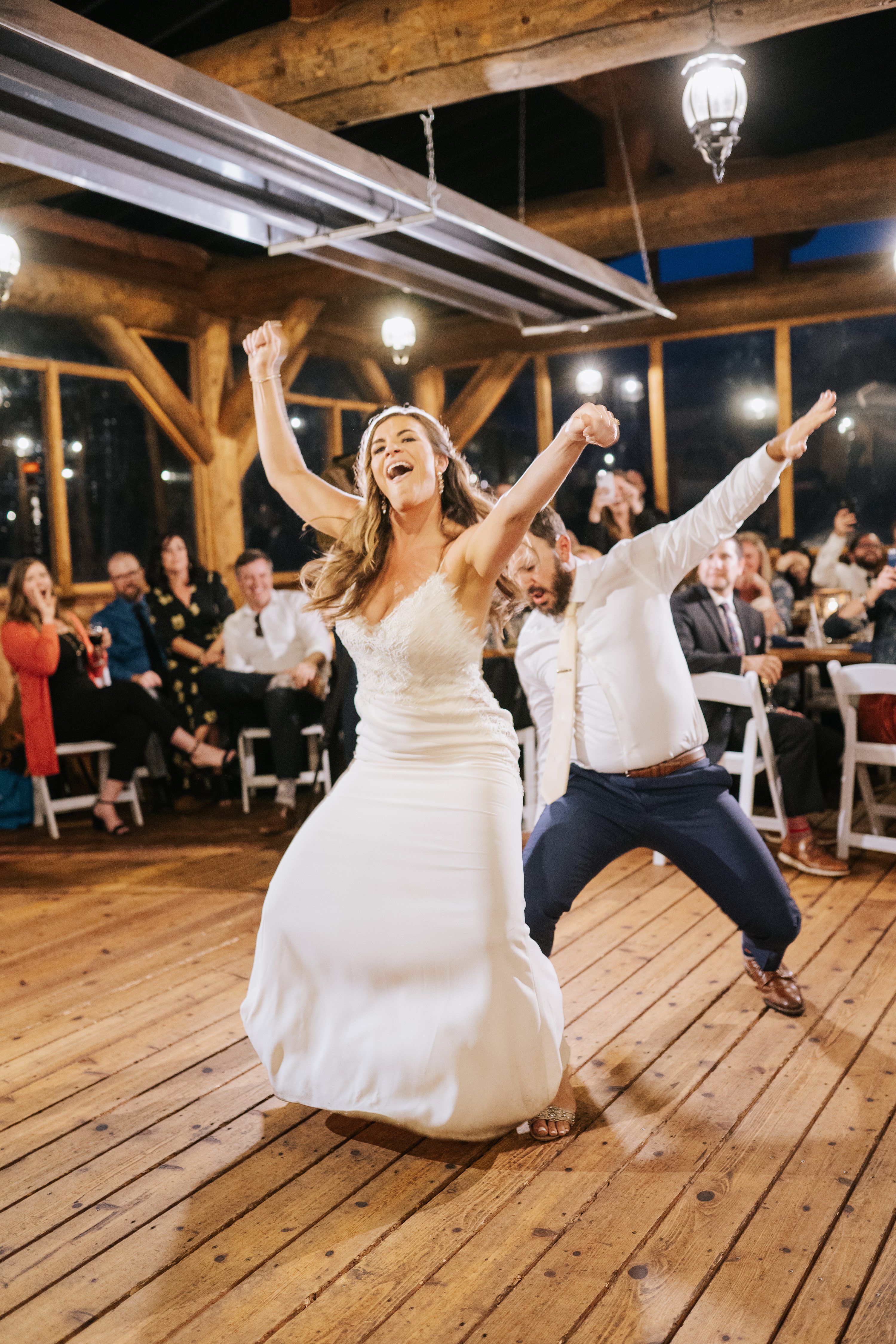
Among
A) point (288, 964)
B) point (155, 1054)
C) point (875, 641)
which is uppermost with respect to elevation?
point (875, 641)

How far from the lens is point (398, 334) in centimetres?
725

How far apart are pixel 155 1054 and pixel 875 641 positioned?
3.39 m

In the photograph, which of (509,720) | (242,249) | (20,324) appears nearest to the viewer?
(509,720)

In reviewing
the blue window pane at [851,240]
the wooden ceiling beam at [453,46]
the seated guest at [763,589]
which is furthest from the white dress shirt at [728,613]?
the blue window pane at [851,240]

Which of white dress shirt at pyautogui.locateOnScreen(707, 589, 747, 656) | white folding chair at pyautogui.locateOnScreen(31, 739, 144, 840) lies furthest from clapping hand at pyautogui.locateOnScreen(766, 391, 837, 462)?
white folding chair at pyautogui.locateOnScreen(31, 739, 144, 840)

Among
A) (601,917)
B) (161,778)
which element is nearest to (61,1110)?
(601,917)

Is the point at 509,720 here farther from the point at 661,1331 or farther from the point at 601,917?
the point at 601,917

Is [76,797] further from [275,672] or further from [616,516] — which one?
[616,516]

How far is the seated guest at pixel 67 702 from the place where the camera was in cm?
548

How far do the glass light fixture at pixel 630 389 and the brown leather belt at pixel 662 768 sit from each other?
779 cm

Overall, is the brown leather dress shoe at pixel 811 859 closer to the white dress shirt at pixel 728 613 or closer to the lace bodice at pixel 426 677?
the white dress shirt at pixel 728 613

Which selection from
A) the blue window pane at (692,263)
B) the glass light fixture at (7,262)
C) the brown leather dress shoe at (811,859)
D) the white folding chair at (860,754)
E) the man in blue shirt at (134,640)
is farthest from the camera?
the blue window pane at (692,263)

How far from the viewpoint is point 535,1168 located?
7.42 ft

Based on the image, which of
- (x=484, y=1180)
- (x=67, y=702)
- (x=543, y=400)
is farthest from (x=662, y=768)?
(x=543, y=400)
